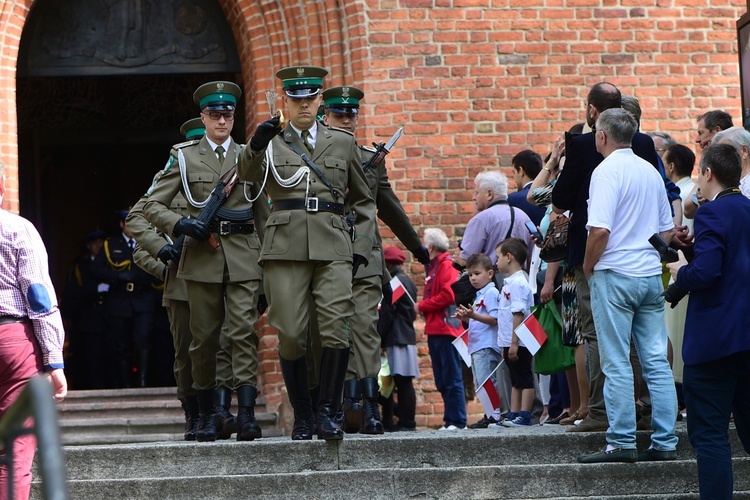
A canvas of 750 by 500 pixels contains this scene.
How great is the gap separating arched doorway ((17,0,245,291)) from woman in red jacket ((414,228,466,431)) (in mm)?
3386

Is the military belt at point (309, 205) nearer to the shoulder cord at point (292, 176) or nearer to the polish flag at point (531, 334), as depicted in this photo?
the shoulder cord at point (292, 176)

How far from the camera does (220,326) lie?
26.6 feet

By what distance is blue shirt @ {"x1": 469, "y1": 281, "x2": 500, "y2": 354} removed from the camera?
31.4 feet

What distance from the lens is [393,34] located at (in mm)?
11953

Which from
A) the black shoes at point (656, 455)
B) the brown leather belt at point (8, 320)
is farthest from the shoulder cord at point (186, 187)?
the black shoes at point (656, 455)

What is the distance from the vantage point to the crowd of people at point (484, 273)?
6.32 m

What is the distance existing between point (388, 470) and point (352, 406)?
952 millimetres

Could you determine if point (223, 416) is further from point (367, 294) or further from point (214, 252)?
point (367, 294)

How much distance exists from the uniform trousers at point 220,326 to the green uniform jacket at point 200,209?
82 millimetres

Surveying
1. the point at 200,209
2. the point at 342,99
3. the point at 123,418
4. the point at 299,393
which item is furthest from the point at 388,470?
the point at 123,418

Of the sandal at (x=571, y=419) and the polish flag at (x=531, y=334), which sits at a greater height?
the polish flag at (x=531, y=334)

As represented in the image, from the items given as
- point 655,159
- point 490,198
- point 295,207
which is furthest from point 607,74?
point 295,207

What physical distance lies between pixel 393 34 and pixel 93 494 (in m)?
6.19

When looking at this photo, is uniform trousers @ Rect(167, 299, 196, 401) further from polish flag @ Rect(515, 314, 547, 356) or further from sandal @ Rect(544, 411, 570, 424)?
sandal @ Rect(544, 411, 570, 424)
